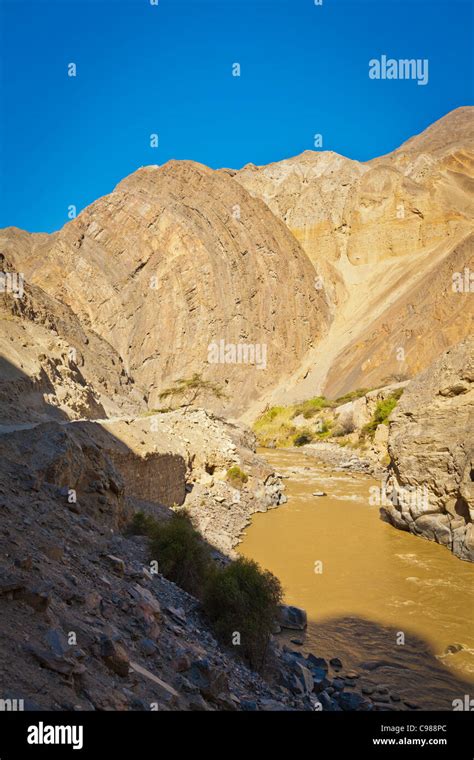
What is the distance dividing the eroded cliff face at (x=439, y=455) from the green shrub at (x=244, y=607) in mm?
6672

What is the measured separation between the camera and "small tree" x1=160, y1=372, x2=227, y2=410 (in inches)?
2164

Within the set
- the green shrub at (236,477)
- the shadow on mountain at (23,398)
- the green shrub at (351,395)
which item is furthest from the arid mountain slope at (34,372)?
the green shrub at (351,395)

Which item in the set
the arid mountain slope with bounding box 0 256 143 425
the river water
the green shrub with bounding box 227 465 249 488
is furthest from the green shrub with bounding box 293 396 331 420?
the river water

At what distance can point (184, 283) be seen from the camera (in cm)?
5894

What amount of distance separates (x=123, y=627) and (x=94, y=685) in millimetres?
1401

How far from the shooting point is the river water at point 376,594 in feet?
25.0

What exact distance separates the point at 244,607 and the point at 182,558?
1.56m

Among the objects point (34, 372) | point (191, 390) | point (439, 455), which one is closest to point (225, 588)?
point (439, 455)

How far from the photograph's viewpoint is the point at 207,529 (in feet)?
45.1

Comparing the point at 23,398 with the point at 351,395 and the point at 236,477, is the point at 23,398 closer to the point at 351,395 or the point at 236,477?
the point at 236,477

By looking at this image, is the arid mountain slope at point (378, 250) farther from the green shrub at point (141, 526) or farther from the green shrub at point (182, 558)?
the green shrub at point (182, 558)

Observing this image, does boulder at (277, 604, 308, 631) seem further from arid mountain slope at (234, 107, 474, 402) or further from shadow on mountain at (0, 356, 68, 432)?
arid mountain slope at (234, 107, 474, 402)

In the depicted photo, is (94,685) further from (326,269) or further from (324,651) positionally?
(326,269)
